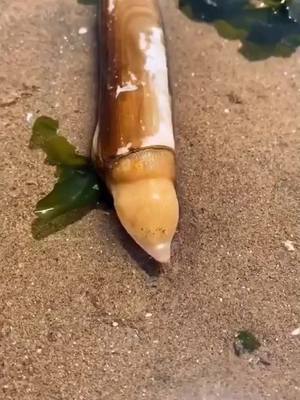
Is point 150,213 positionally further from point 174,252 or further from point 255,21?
point 255,21

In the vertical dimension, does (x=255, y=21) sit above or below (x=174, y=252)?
above

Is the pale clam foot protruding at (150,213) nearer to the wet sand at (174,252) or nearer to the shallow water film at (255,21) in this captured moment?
the wet sand at (174,252)

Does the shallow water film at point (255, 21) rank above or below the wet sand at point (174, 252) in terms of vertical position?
above

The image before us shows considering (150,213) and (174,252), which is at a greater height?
(150,213)

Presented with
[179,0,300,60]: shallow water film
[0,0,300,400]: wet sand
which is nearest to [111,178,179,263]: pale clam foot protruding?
[0,0,300,400]: wet sand

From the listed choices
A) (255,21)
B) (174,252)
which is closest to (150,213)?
(174,252)

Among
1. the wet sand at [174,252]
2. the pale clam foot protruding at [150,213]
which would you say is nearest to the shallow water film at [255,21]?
the wet sand at [174,252]

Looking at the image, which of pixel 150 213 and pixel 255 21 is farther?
pixel 255 21

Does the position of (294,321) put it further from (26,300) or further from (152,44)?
(152,44)

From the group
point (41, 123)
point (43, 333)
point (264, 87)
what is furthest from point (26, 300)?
point (264, 87)
